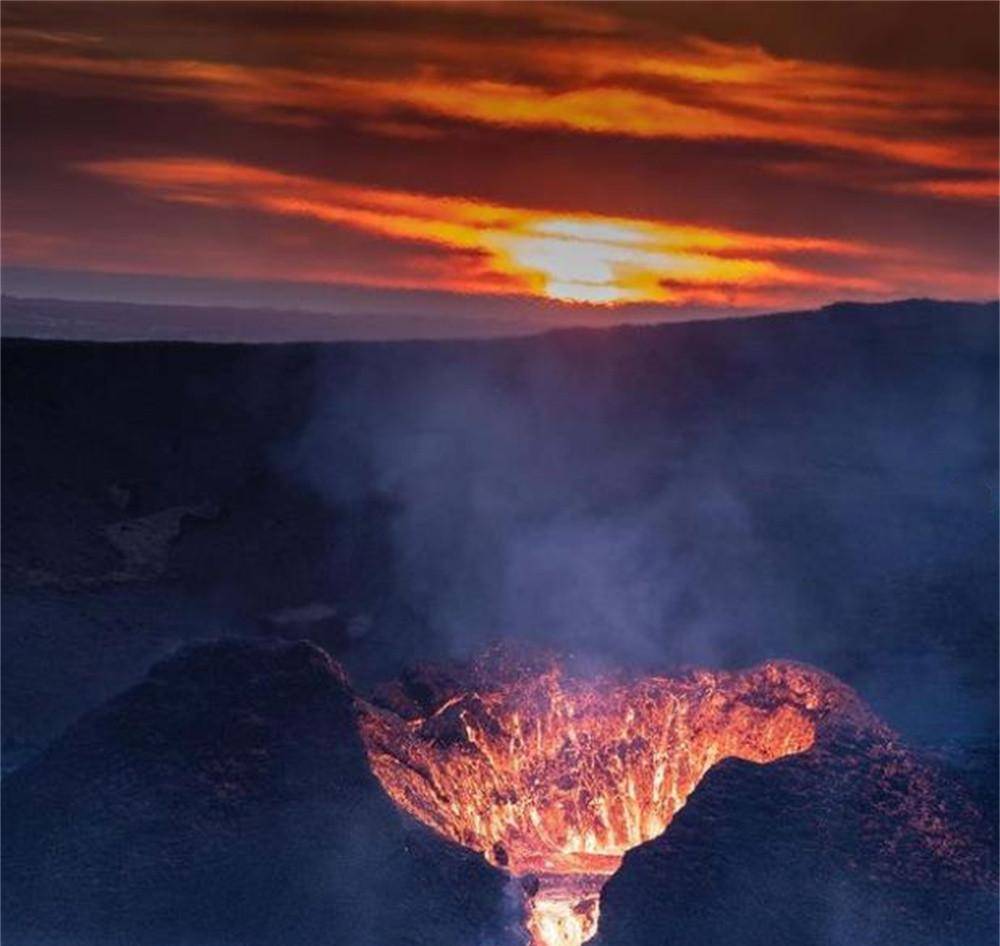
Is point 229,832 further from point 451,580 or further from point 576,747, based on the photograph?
point 451,580

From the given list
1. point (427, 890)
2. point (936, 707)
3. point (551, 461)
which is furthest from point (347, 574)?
point (427, 890)

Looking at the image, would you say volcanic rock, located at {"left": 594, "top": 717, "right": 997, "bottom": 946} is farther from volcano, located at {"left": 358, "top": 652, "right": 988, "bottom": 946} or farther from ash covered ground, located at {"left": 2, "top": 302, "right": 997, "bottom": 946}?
volcano, located at {"left": 358, "top": 652, "right": 988, "bottom": 946}

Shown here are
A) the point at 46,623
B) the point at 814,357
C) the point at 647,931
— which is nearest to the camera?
the point at 647,931

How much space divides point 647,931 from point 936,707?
331cm

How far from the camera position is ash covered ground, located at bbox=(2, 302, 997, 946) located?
29.8ft

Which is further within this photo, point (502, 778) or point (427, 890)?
point (502, 778)

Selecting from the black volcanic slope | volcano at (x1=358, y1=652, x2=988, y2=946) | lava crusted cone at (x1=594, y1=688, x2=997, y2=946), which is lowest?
lava crusted cone at (x1=594, y1=688, x2=997, y2=946)

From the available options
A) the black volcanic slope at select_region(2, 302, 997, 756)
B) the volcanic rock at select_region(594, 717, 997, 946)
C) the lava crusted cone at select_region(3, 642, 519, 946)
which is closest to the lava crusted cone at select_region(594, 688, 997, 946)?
the volcanic rock at select_region(594, 717, 997, 946)

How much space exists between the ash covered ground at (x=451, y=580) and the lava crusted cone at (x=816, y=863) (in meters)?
0.02

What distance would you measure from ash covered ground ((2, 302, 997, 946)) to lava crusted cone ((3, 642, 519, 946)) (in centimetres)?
2

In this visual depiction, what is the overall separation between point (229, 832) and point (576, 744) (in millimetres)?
2470

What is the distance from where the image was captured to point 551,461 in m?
15.5

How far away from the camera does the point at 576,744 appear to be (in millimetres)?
11320

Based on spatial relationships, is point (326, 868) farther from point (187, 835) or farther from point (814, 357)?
point (814, 357)
